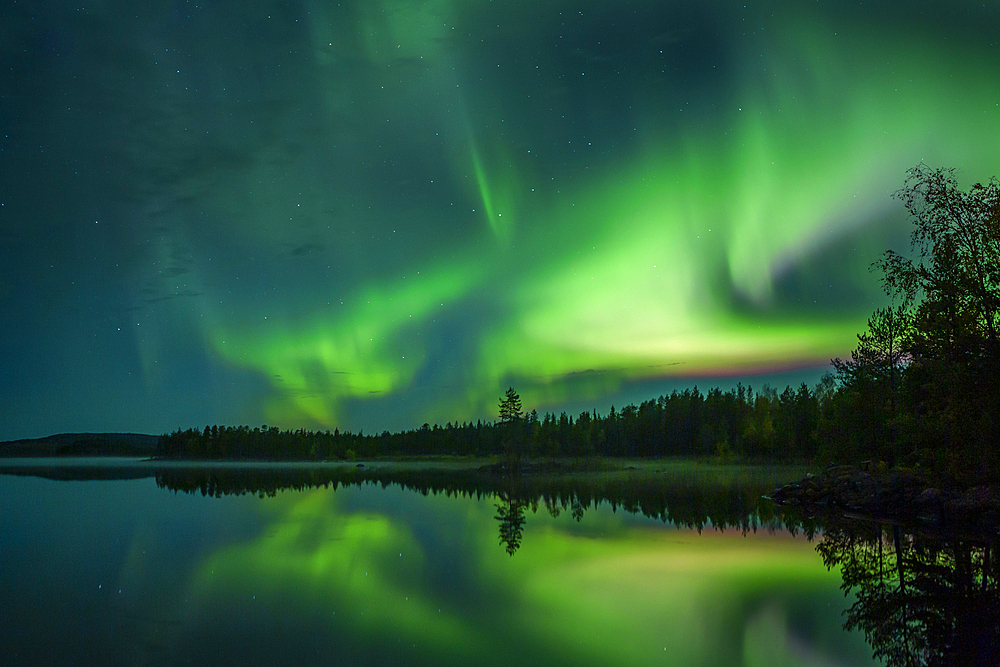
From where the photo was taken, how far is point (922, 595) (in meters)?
14.3

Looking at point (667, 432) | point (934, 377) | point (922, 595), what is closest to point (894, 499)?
point (934, 377)

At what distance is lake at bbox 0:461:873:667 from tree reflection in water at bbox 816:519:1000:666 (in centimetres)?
57

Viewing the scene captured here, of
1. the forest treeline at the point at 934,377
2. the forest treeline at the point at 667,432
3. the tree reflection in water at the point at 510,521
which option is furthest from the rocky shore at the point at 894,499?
the forest treeline at the point at 667,432

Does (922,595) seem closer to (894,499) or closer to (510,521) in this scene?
(510,521)

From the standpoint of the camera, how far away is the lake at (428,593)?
1140cm

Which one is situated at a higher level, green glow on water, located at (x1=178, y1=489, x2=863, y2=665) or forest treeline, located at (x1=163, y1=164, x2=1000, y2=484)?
forest treeline, located at (x1=163, y1=164, x2=1000, y2=484)

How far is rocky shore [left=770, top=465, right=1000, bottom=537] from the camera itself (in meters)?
26.6

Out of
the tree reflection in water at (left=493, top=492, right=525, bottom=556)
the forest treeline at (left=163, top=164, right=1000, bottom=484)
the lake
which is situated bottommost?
the tree reflection in water at (left=493, top=492, right=525, bottom=556)

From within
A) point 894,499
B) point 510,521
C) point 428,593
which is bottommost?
point 510,521

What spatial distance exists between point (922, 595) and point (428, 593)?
11202 mm

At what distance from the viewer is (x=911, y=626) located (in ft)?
39.5

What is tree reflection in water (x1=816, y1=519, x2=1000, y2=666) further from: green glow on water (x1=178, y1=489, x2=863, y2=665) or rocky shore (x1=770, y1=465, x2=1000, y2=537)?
rocky shore (x1=770, y1=465, x2=1000, y2=537)

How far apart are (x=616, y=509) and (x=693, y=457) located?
4597 inches

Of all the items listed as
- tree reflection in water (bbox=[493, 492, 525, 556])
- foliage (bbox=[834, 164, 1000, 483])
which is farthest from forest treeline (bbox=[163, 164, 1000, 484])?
tree reflection in water (bbox=[493, 492, 525, 556])
